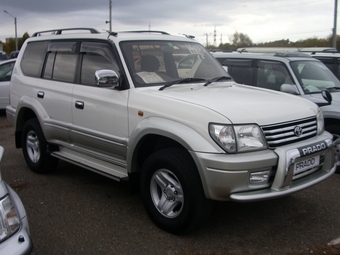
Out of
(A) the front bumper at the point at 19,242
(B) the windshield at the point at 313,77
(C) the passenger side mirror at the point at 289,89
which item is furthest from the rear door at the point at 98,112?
(B) the windshield at the point at 313,77

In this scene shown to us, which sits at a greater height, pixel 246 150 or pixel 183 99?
pixel 183 99

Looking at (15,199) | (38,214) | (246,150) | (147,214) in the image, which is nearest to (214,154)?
(246,150)

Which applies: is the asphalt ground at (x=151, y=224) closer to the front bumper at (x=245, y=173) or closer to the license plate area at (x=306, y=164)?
the front bumper at (x=245, y=173)

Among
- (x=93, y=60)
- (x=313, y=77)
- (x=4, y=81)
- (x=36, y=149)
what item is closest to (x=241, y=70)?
(x=313, y=77)

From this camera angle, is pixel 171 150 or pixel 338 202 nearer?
pixel 171 150

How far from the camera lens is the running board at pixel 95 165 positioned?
4371 mm

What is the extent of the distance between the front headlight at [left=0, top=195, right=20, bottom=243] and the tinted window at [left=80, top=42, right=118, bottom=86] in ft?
7.37

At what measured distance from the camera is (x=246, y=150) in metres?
3.40

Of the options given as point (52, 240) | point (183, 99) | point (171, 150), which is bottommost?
point (52, 240)

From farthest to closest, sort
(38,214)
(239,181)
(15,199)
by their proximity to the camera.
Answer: (38,214) < (239,181) < (15,199)

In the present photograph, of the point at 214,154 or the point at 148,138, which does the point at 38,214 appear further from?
the point at 214,154

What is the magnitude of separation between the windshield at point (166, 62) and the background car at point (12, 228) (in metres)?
2.01

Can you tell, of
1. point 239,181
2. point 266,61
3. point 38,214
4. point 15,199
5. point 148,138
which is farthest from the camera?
point 266,61

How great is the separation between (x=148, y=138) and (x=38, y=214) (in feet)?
4.99
